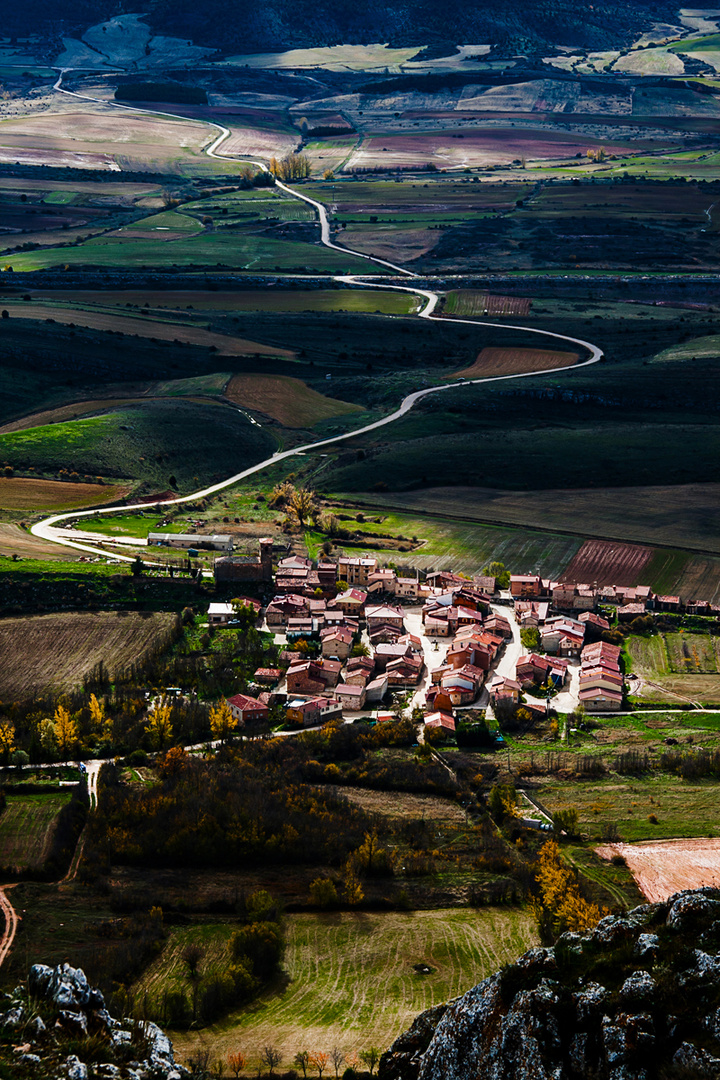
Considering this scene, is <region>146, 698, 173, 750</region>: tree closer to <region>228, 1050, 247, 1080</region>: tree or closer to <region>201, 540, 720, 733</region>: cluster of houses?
<region>201, 540, 720, 733</region>: cluster of houses

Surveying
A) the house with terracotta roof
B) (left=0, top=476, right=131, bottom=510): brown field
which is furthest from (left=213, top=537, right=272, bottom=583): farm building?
(left=0, top=476, right=131, bottom=510): brown field

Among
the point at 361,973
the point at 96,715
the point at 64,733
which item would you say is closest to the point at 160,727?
the point at 96,715

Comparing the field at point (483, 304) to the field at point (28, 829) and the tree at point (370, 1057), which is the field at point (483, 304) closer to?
the field at point (28, 829)

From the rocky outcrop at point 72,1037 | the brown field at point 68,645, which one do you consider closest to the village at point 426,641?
the brown field at point 68,645

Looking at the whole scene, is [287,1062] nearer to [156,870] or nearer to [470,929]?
[470,929]

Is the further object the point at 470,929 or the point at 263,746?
the point at 263,746

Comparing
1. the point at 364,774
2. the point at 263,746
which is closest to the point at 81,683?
the point at 263,746

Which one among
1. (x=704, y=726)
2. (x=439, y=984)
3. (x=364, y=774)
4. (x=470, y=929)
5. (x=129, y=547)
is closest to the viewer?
(x=439, y=984)
